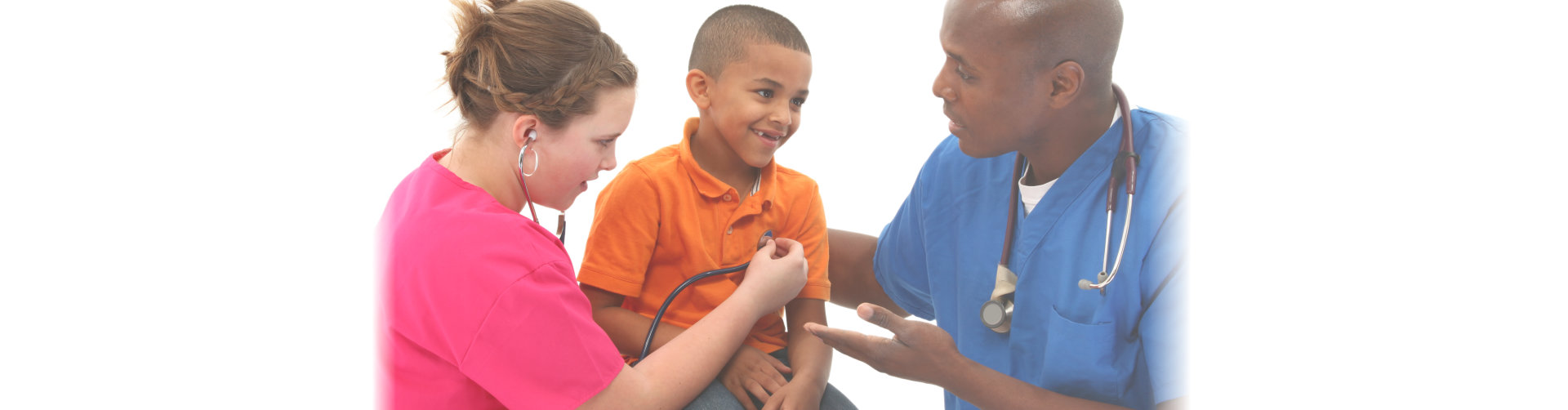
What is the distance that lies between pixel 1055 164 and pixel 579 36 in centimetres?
84

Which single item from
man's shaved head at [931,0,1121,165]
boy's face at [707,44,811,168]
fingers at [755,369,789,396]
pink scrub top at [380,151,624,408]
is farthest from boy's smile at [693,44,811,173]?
pink scrub top at [380,151,624,408]

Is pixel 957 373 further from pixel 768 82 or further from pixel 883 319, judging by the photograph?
pixel 768 82

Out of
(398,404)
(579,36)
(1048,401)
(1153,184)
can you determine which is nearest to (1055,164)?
(1153,184)

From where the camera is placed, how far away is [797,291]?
63.9 inches

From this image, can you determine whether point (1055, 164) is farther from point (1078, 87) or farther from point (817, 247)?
point (817, 247)

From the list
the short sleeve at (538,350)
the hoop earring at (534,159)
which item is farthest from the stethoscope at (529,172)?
the short sleeve at (538,350)

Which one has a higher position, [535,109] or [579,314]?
[535,109]

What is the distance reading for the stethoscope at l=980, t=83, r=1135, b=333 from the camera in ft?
4.87

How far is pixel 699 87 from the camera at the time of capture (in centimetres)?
175

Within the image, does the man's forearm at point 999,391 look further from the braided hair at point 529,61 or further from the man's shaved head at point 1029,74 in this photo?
the braided hair at point 529,61

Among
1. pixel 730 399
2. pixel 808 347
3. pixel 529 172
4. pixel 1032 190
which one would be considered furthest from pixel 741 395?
pixel 1032 190

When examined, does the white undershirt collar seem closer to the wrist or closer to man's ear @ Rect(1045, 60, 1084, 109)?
man's ear @ Rect(1045, 60, 1084, 109)

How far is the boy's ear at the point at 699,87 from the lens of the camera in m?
1.74

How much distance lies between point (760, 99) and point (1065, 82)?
494 mm
